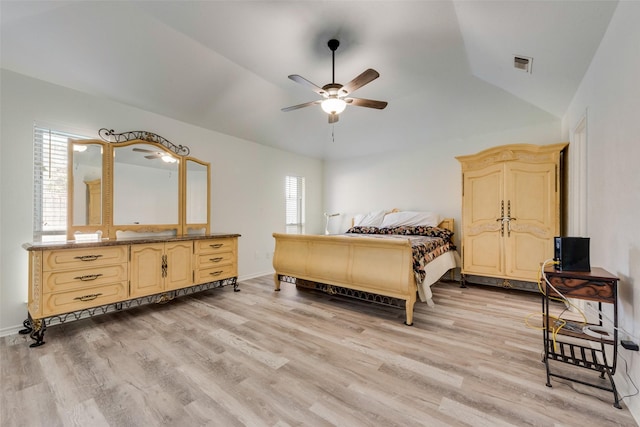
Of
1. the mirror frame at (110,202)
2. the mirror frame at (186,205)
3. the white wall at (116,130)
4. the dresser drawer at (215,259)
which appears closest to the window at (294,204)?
the white wall at (116,130)

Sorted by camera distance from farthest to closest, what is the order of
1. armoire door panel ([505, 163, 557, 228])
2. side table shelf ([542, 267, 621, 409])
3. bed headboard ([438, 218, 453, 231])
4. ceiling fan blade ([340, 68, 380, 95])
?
1. bed headboard ([438, 218, 453, 231])
2. armoire door panel ([505, 163, 557, 228])
3. ceiling fan blade ([340, 68, 380, 95])
4. side table shelf ([542, 267, 621, 409])

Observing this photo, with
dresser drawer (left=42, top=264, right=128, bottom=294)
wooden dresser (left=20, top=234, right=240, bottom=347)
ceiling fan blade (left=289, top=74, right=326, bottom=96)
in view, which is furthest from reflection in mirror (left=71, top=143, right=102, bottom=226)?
ceiling fan blade (left=289, top=74, right=326, bottom=96)

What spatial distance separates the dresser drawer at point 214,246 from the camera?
3366mm

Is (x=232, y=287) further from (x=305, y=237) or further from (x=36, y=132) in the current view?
(x=36, y=132)

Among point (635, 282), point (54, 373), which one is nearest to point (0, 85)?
point (54, 373)

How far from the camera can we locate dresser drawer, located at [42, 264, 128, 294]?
226 cm

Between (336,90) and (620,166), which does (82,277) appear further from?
(620,166)

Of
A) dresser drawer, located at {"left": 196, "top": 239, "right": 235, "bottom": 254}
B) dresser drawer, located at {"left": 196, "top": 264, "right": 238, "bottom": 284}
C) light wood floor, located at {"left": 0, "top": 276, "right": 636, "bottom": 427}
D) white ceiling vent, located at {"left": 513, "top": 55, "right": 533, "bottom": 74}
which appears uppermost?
white ceiling vent, located at {"left": 513, "top": 55, "right": 533, "bottom": 74}

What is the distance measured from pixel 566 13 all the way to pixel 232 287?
175 inches

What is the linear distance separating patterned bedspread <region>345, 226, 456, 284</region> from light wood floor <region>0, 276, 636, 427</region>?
569 millimetres

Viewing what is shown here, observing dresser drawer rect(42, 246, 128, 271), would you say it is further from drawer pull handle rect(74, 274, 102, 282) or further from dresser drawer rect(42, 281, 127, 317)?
dresser drawer rect(42, 281, 127, 317)

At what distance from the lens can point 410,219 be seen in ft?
14.7

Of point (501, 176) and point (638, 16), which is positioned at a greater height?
point (638, 16)

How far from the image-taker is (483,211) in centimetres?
372
